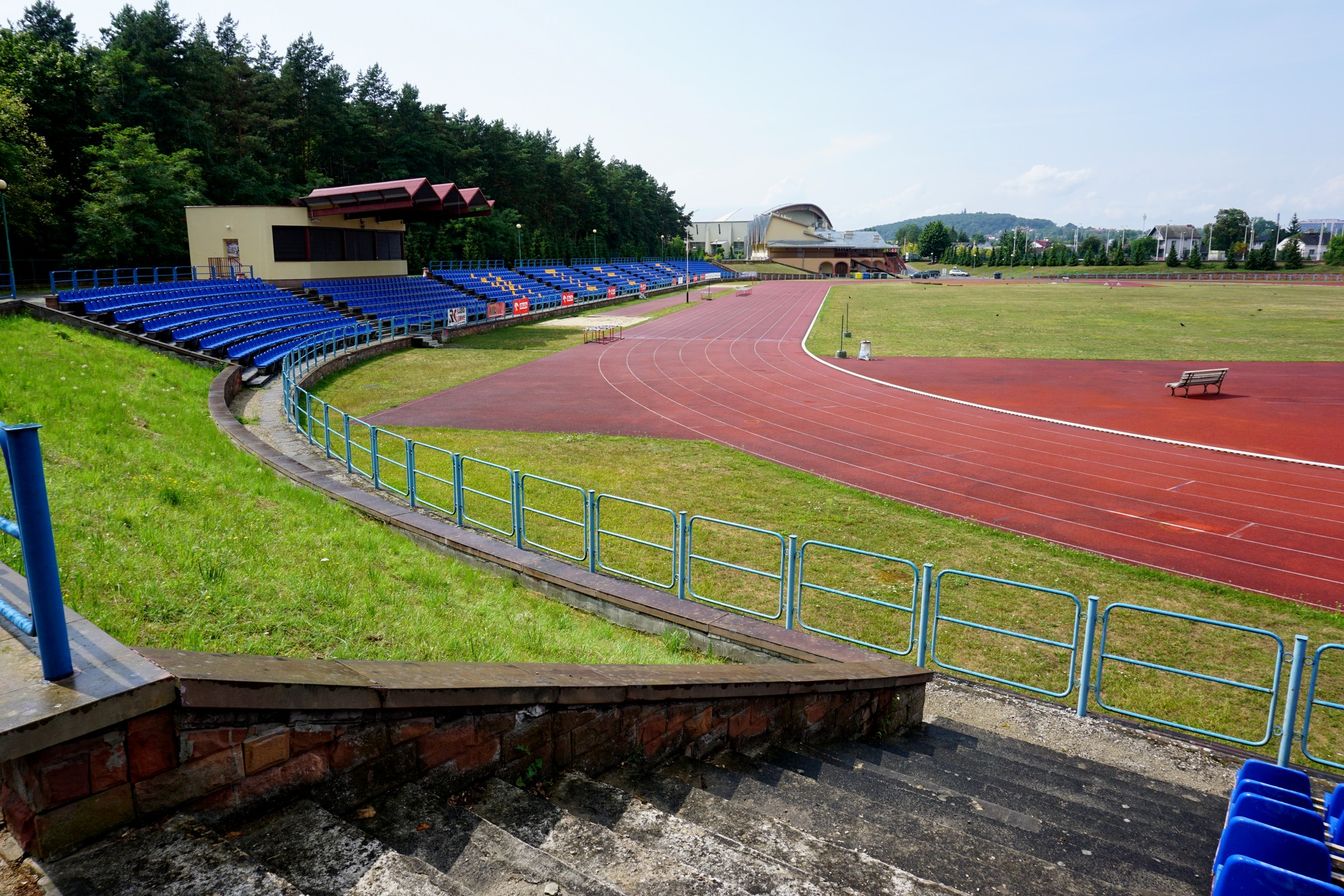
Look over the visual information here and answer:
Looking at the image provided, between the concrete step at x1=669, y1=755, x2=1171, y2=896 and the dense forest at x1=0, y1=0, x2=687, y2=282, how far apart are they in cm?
Result: 4106

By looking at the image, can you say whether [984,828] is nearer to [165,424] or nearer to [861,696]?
[861,696]

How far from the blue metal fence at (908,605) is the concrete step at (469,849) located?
172 inches

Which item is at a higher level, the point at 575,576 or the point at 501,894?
the point at 501,894

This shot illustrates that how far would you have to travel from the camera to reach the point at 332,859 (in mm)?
2973

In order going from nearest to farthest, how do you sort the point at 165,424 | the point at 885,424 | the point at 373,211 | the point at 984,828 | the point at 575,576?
1. the point at 984,828
2. the point at 575,576
3. the point at 165,424
4. the point at 885,424
5. the point at 373,211

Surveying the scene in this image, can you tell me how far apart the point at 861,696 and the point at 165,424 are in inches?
467

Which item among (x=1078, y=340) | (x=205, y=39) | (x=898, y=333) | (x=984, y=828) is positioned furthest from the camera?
(x=205, y=39)

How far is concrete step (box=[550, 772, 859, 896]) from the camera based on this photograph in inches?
138

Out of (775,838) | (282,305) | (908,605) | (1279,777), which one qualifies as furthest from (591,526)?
(282,305)

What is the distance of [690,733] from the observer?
511cm

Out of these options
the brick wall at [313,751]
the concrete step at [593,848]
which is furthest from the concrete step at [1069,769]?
the concrete step at [593,848]

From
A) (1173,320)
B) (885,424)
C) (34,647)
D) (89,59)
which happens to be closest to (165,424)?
(34,647)

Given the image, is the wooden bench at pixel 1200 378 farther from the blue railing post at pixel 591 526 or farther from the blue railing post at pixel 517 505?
the blue railing post at pixel 517 505

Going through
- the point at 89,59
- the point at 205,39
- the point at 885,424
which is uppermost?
the point at 205,39
